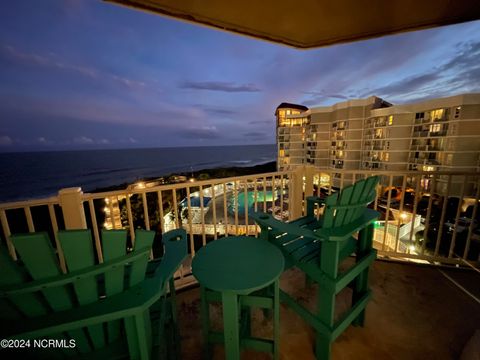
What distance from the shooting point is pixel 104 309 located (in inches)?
29.6

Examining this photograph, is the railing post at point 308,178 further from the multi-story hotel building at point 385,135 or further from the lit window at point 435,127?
the lit window at point 435,127

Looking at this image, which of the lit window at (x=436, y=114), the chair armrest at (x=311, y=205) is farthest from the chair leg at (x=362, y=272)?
the lit window at (x=436, y=114)

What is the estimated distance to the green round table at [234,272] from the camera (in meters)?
0.99

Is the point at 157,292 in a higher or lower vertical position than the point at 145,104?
lower

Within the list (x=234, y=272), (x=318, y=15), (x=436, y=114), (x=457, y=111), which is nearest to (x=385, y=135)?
(x=436, y=114)

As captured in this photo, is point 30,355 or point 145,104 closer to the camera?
point 30,355

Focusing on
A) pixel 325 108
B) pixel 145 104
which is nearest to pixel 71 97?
pixel 145 104

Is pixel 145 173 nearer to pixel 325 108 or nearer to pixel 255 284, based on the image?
pixel 325 108

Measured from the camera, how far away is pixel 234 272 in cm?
108

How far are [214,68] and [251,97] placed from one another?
18.5 meters

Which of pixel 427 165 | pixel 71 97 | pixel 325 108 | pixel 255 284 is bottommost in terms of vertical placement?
pixel 427 165

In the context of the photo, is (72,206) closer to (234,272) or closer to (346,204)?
(234,272)

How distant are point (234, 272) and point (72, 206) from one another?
1.71 m

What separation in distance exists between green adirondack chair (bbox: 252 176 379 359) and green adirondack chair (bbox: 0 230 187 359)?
916 mm
